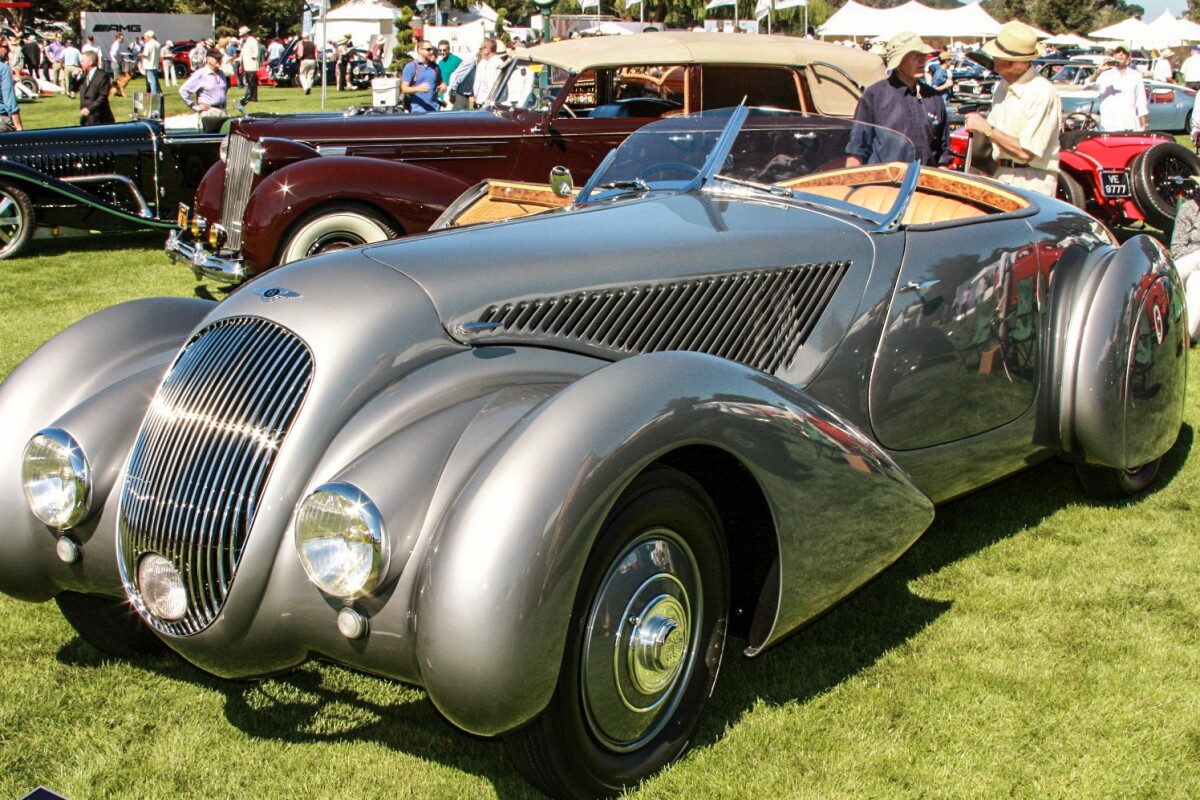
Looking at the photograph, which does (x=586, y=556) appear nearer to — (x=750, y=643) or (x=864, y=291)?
(x=750, y=643)

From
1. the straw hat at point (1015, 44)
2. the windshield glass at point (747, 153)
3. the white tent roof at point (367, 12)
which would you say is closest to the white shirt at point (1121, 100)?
the straw hat at point (1015, 44)

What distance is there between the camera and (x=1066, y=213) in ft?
14.8

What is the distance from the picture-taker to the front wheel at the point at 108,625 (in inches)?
127

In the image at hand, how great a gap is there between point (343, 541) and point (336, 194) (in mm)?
5823

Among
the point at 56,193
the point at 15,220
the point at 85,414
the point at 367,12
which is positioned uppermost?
the point at 367,12

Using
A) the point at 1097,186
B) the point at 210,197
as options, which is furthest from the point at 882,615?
the point at 1097,186

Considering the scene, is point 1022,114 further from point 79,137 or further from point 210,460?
point 79,137

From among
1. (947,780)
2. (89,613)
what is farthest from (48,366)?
(947,780)

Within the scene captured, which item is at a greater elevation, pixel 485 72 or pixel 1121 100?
pixel 1121 100

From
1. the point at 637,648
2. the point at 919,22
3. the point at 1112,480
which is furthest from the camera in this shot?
the point at 919,22

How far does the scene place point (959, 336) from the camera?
3777mm

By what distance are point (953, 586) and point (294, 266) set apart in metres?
Answer: 2.48

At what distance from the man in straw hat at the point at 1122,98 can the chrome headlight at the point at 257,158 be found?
1128 cm

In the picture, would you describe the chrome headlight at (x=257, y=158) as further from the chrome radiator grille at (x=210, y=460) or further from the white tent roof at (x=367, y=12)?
the white tent roof at (x=367, y=12)
